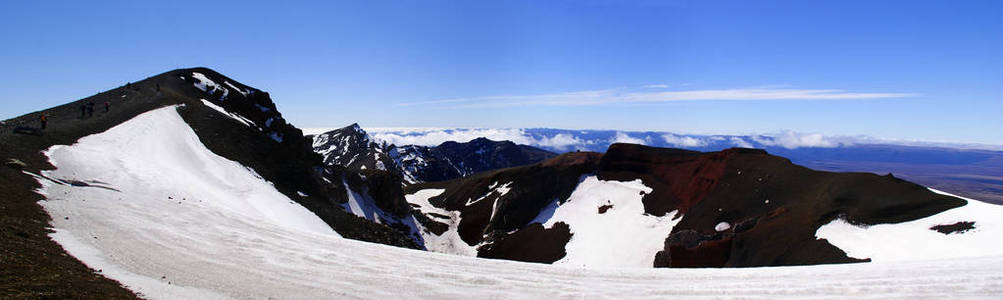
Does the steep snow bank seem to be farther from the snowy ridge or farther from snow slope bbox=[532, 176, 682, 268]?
snow slope bbox=[532, 176, 682, 268]

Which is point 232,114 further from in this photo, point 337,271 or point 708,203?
point 708,203

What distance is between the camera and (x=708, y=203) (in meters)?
53.6

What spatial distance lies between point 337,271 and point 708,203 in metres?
52.0

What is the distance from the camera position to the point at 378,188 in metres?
72.4

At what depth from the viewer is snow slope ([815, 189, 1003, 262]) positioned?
2502 centimetres

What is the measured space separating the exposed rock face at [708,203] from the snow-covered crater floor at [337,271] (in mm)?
20666

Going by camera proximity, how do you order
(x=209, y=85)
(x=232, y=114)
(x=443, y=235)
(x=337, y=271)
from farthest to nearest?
(x=443, y=235) < (x=209, y=85) < (x=232, y=114) < (x=337, y=271)

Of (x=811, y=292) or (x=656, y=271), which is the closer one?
(x=811, y=292)

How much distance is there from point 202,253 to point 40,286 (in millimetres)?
4550

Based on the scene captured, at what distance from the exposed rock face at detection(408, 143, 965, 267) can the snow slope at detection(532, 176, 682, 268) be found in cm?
149

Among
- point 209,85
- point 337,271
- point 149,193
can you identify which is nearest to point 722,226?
point 337,271

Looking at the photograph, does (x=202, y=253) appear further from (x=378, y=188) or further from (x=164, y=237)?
(x=378, y=188)

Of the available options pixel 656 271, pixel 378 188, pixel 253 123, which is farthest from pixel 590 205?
pixel 656 271

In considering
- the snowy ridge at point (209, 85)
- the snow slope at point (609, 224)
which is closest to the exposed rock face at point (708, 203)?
the snow slope at point (609, 224)
